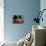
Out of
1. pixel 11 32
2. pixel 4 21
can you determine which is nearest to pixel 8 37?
pixel 11 32

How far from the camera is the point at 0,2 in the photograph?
16.0 feet

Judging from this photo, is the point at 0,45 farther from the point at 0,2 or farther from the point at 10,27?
the point at 0,2

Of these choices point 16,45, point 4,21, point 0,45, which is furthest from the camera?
point 4,21

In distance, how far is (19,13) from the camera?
4867 millimetres

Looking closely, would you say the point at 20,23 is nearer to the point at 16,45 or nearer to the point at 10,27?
the point at 10,27

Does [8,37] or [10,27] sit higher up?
[10,27]

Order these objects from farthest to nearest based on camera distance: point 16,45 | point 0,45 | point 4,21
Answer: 1. point 4,21
2. point 16,45
3. point 0,45

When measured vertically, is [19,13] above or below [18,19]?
above

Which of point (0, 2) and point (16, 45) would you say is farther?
point (0, 2)

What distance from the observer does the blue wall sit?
483 cm

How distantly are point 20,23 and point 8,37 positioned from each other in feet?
2.23

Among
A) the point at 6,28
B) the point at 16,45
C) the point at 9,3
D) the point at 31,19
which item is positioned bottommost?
the point at 16,45

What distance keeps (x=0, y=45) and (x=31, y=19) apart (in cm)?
188

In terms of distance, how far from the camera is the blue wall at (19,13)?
4.83 m
